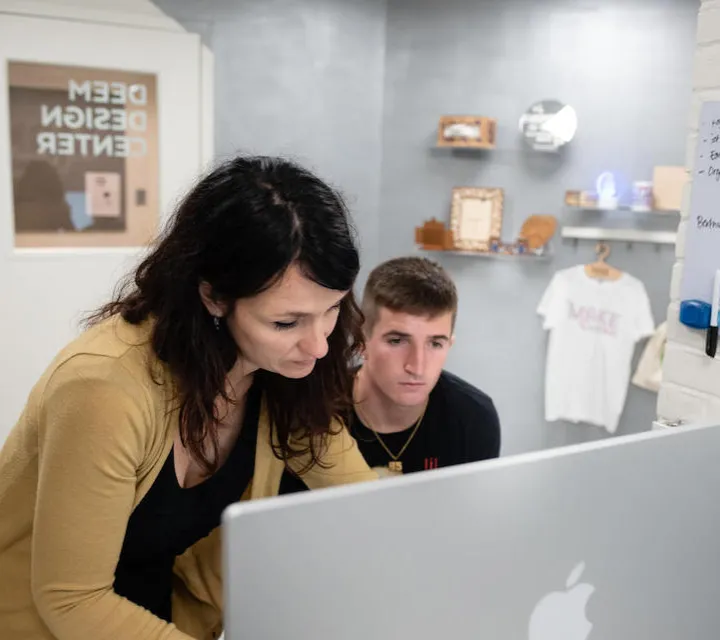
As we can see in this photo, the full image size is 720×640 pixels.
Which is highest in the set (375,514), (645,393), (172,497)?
(375,514)

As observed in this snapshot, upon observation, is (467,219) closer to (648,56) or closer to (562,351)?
(562,351)

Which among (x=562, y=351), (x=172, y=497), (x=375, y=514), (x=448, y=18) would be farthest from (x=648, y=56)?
(x=375, y=514)

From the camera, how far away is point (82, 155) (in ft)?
8.77

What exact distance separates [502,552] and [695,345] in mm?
920

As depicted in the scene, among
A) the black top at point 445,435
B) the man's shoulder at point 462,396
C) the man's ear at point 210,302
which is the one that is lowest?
the black top at point 445,435

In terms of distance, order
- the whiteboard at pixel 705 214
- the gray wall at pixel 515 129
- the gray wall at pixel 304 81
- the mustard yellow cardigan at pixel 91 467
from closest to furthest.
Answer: the mustard yellow cardigan at pixel 91 467 → the whiteboard at pixel 705 214 → the gray wall at pixel 515 129 → the gray wall at pixel 304 81

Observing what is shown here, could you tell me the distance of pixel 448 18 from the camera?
9.84 ft

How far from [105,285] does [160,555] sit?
6.01 ft

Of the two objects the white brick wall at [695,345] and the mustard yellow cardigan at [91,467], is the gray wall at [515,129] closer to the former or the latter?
the white brick wall at [695,345]

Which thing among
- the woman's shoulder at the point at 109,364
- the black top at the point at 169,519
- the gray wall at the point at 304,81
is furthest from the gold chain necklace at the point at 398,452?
the gray wall at the point at 304,81

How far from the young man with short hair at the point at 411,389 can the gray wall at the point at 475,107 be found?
1.44 m

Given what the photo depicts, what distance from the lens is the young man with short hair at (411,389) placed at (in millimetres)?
1485

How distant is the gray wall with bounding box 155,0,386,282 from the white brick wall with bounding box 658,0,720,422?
1.53 m

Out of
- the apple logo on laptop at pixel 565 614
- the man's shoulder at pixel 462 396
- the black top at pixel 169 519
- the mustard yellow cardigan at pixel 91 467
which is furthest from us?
the man's shoulder at pixel 462 396
